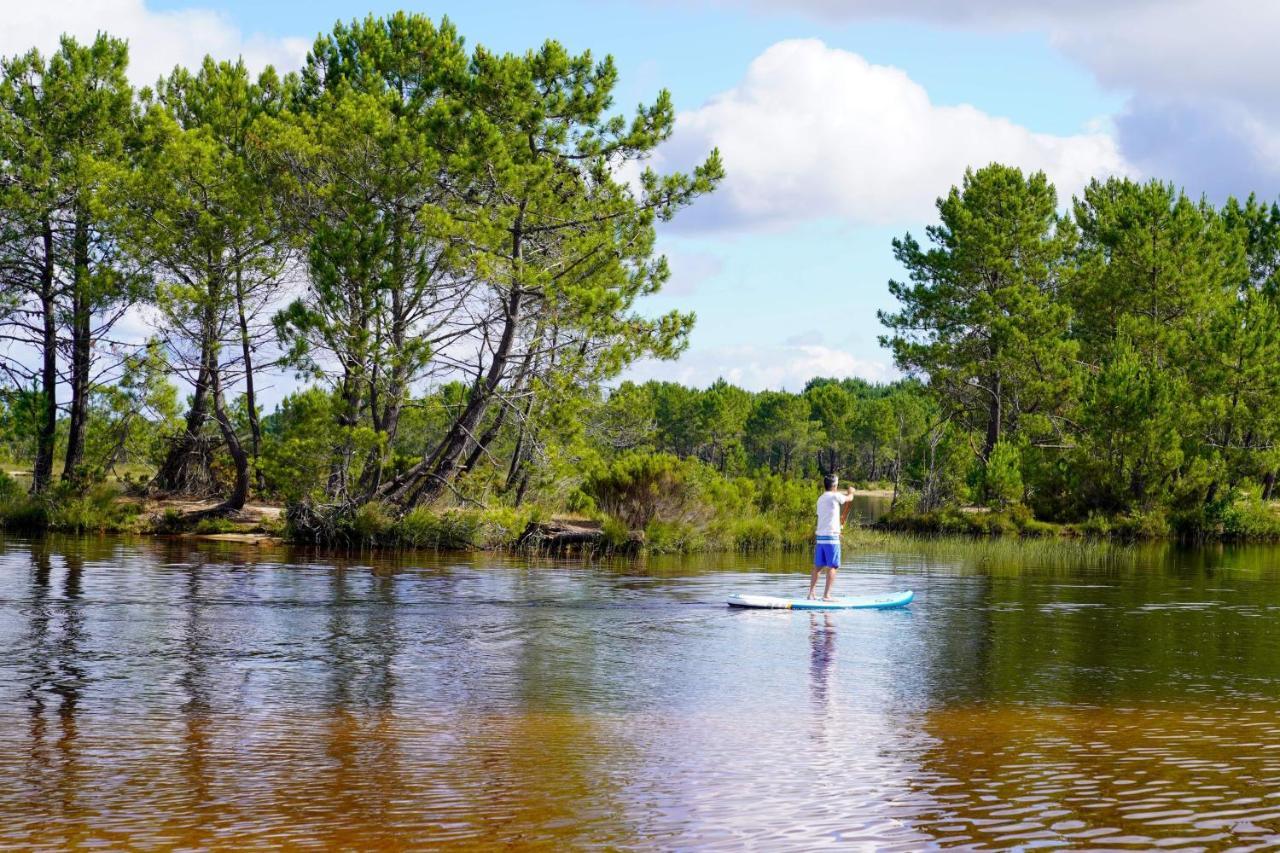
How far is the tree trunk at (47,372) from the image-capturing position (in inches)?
1577

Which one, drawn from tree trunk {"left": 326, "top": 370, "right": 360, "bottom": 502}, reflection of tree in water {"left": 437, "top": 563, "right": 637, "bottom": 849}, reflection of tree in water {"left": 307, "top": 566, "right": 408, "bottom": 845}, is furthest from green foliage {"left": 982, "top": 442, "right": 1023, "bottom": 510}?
reflection of tree in water {"left": 307, "top": 566, "right": 408, "bottom": 845}

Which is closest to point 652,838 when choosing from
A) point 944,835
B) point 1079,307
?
point 944,835

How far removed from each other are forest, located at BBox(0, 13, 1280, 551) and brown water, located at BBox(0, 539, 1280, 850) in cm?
1124

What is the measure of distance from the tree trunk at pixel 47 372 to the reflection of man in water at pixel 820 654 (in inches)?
1135

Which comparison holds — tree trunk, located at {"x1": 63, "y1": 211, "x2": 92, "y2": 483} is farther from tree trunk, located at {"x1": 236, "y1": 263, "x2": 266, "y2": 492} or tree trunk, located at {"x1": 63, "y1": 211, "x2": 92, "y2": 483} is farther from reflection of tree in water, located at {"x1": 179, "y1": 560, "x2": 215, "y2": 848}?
reflection of tree in water, located at {"x1": 179, "y1": 560, "x2": 215, "y2": 848}

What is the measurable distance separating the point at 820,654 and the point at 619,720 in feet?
16.5

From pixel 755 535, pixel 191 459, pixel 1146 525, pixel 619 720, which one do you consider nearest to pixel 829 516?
pixel 619 720

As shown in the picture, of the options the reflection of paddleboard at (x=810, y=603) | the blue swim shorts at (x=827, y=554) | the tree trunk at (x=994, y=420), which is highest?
the tree trunk at (x=994, y=420)

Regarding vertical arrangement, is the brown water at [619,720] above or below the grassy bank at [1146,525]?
Result: below

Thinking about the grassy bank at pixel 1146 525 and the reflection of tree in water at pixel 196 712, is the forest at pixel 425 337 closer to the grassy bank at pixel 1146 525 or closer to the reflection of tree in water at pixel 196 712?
the grassy bank at pixel 1146 525

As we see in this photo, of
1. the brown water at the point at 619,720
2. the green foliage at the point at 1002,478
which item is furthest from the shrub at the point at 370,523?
the green foliage at the point at 1002,478

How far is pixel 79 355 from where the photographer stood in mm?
40562

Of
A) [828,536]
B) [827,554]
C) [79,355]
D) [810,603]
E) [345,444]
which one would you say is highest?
[79,355]

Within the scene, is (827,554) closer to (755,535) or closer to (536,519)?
(536,519)
